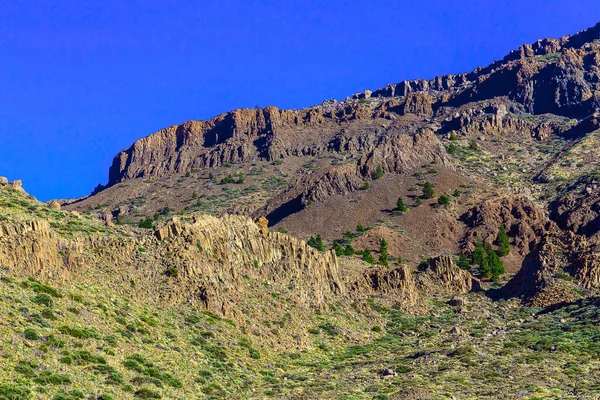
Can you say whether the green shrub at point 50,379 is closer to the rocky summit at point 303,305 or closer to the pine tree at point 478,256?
the rocky summit at point 303,305

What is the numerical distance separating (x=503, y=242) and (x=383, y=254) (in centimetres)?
2053

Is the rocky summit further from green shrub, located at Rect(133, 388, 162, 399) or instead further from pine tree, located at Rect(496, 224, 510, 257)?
pine tree, located at Rect(496, 224, 510, 257)

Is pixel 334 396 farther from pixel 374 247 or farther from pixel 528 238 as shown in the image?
pixel 528 238

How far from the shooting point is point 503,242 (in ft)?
368

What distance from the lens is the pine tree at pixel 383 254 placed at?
99550 mm

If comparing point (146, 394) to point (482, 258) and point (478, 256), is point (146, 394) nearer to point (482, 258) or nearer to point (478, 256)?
point (482, 258)

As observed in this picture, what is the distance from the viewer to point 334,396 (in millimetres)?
46594

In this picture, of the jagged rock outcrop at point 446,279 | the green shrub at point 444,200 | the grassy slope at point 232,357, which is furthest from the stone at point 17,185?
the green shrub at point 444,200

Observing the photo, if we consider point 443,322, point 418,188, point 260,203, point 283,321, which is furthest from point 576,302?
point 260,203

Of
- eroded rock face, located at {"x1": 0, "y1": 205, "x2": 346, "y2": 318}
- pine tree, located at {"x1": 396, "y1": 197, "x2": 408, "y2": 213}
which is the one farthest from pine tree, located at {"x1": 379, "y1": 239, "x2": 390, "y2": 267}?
eroded rock face, located at {"x1": 0, "y1": 205, "x2": 346, "y2": 318}

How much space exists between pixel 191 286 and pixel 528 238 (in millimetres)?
70523

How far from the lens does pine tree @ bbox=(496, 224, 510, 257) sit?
364 feet

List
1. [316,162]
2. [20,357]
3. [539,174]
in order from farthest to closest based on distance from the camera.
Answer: [316,162]
[539,174]
[20,357]

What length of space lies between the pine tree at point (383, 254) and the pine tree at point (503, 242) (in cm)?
1714
